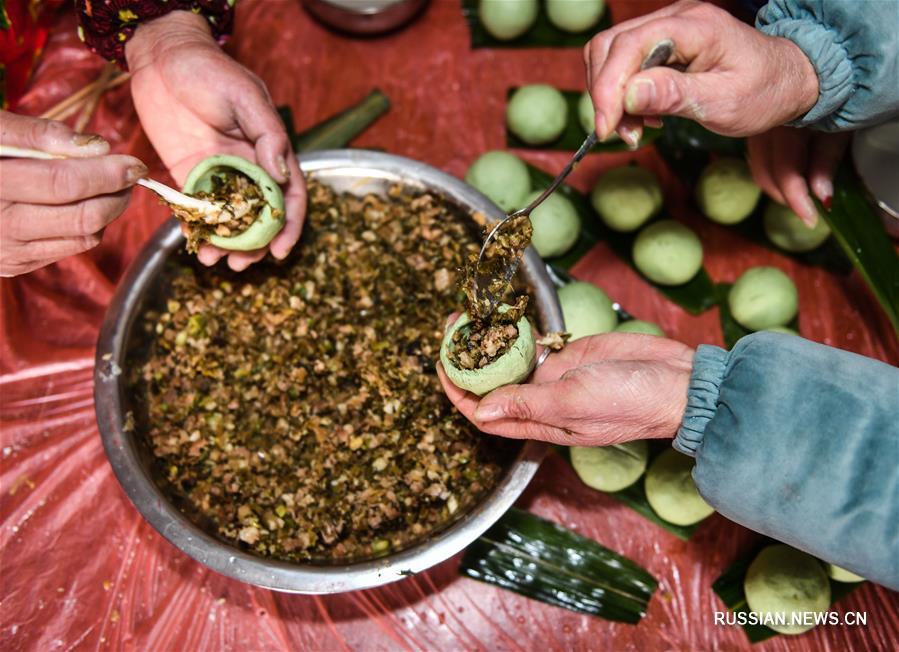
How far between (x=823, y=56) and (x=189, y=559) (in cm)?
211

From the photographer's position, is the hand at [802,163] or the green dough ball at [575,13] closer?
the hand at [802,163]

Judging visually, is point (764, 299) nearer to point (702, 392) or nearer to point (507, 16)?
point (702, 392)

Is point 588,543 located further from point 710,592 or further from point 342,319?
point 342,319

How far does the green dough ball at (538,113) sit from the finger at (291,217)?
916 millimetres

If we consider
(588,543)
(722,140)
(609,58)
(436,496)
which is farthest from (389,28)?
(588,543)

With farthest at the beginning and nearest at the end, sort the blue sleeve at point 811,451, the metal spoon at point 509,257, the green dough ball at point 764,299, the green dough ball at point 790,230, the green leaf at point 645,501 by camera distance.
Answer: the green dough ball at point 790,230 → the green dough ball at point 764,299 → the green leaf at point 645,501 → the metal spoon at point 509,257 → the blue sleeve at point 811,451

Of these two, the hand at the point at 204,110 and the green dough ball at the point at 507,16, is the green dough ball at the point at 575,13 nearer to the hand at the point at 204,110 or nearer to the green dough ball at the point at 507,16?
the green dough ball at the point at 507,16

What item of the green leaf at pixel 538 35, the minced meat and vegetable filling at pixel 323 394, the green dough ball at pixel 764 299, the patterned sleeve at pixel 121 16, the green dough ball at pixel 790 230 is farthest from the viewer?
the green leaf at pixel 538 35

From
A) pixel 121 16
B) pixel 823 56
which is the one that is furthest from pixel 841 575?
pixel 121 16

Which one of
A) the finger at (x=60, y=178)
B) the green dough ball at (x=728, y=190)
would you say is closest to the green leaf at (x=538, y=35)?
the green dough ball at (x=728, y=190)

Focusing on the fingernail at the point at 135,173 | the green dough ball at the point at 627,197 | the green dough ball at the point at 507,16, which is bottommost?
the green dough ball at the point at 627,197

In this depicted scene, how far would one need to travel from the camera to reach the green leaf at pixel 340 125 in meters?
2.40

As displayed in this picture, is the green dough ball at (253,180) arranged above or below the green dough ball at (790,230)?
above

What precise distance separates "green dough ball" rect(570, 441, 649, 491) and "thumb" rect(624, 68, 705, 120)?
3.13ft
